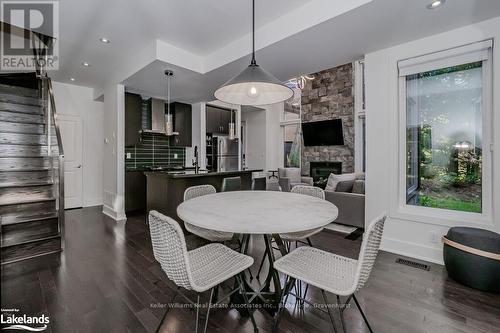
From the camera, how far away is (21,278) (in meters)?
2.17

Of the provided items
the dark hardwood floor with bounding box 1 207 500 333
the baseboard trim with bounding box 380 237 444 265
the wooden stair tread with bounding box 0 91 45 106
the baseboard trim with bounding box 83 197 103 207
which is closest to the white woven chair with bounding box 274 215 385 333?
the dark hardwood floor with bounding box 1 207 500 333

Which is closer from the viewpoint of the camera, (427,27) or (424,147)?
(427,27)

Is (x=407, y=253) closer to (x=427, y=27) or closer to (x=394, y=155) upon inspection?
(x=394, y=155)

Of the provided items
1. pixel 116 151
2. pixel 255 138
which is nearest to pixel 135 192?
pixel 116 151

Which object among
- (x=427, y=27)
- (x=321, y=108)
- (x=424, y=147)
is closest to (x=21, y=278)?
(x=424, y=147)

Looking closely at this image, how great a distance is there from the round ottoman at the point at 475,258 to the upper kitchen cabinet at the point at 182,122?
5.11 m

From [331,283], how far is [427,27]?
2.73m

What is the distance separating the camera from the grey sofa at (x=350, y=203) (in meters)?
3.58

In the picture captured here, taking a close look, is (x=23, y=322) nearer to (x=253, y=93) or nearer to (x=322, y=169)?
(x=253, y=93)

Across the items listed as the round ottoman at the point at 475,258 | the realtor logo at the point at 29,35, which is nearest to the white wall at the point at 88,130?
the realtor logo at the point at 29,35

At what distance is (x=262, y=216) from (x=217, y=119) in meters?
4.97

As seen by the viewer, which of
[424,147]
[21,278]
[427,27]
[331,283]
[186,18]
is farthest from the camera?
[424,147]

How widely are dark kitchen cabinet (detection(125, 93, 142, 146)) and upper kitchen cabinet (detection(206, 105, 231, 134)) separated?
1.64 metres

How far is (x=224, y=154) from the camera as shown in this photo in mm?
6184
